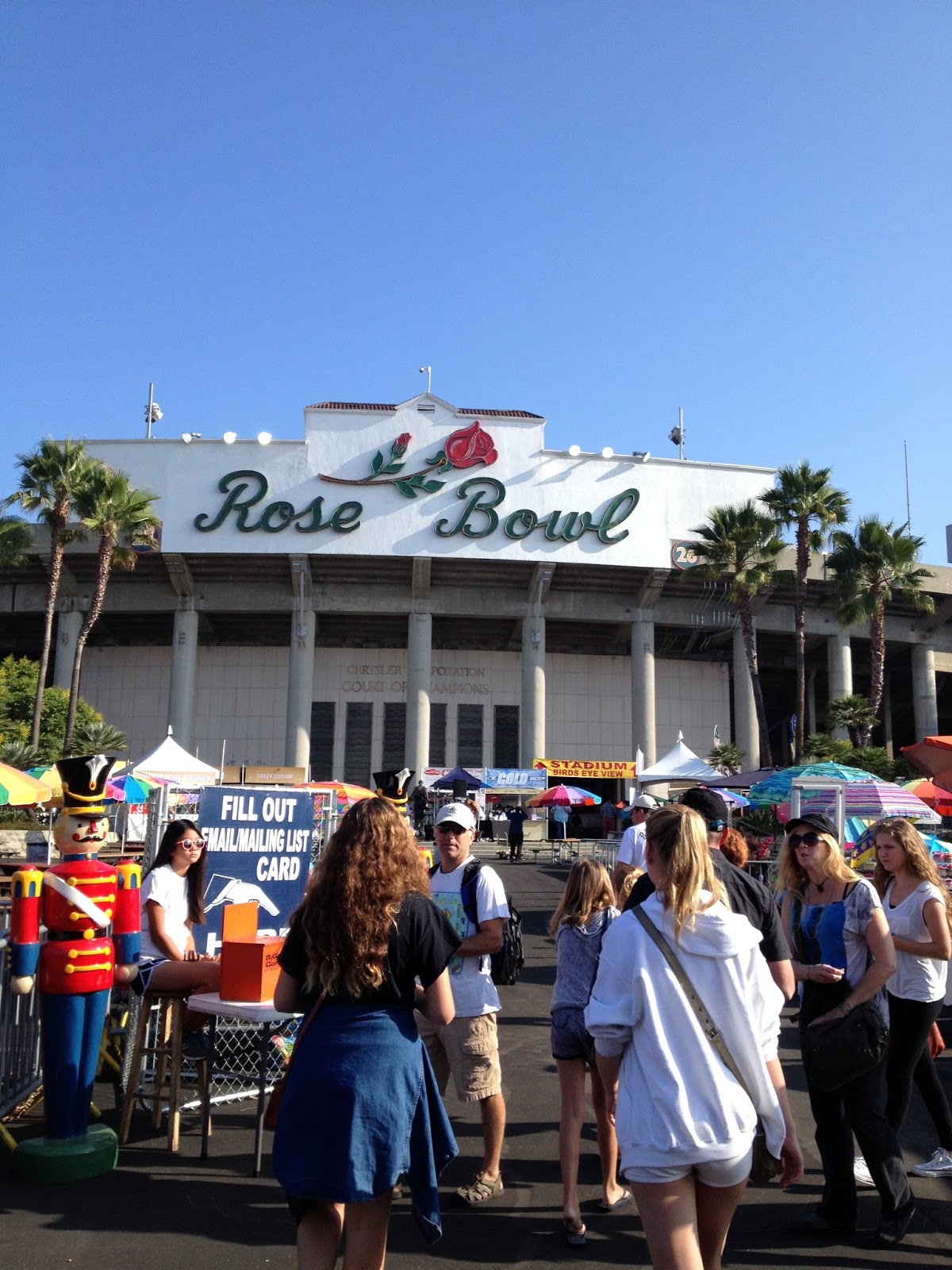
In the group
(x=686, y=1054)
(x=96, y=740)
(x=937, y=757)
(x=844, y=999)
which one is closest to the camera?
(x=686, y=1054)

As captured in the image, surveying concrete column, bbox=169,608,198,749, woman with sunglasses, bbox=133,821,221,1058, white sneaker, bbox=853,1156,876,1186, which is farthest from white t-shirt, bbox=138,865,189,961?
concrete column, bbox=169,608,198,749

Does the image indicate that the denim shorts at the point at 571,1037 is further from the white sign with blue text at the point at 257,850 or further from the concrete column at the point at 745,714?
the concrete column at the point at 745,714

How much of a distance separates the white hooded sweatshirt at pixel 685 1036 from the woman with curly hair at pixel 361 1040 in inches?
23.8

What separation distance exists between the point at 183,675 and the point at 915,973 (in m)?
40.4

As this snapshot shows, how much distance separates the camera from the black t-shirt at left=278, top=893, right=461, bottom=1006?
315 centimetres

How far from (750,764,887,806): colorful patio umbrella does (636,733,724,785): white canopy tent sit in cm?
790

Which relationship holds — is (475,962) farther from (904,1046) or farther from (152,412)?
(152,412)

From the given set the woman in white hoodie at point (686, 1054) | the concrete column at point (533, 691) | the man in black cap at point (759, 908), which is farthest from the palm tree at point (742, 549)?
the woman in white hoodie at point (686, 1054)

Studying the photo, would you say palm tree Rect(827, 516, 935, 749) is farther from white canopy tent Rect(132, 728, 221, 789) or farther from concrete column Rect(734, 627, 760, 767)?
white canopy tent Rect(132, 728, 221, 789)

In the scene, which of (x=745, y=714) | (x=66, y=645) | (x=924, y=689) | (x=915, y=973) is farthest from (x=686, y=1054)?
(x=924, y=689)

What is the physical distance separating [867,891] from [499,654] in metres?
43.9

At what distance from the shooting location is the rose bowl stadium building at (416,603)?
42375 millimetres

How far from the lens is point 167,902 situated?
6207mm

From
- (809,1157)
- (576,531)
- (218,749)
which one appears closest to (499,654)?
(576,531)
